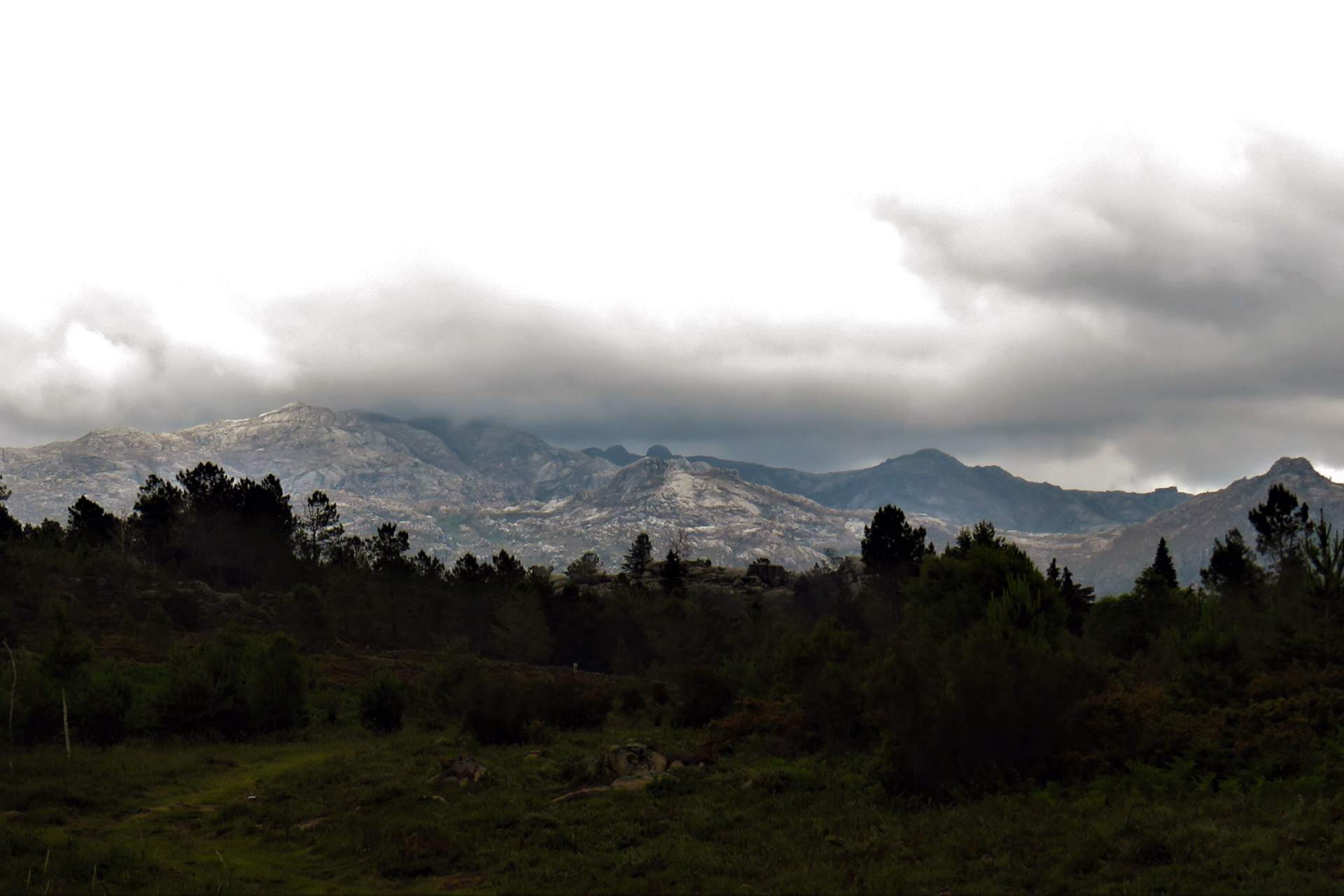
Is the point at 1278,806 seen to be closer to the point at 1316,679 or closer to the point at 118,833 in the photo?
the point at 1316,679

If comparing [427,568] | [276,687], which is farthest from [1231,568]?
[427,568]

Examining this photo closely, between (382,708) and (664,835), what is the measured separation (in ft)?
83.4

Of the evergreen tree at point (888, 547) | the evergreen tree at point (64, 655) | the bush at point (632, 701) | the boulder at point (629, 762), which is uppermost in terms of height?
the evergreen tree at point (888, 547)

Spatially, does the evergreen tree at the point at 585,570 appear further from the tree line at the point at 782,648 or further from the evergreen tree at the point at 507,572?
the tree line at the point at 782,648

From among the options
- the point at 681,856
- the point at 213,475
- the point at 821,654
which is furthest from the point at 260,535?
the point at 681,856

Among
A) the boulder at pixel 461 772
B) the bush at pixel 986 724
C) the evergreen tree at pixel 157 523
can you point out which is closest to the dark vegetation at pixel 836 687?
the bush at pixel 986 724

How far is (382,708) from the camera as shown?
3900cm

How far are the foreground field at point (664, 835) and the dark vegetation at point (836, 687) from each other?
211mm

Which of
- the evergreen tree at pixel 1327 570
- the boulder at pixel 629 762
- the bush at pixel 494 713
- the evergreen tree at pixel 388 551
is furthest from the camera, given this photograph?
the evergreen tree at pixel 388 551

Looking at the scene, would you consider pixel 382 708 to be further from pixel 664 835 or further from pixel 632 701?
pixel 664 835

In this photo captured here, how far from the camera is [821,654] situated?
31344mm

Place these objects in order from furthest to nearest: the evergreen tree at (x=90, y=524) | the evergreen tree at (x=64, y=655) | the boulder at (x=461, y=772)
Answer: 1. the evergreen tree at (x=90, y=524)
2. the evergreen tree at (x=64, y=655)
3. the boulder at (x=461, y=772)

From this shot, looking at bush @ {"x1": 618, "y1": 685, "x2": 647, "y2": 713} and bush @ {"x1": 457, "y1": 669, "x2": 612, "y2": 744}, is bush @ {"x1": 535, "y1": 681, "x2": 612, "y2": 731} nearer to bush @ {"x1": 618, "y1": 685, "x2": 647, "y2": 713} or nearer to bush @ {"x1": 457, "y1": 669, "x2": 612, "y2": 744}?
bush @ {"x1": 457, "y1": 669, "x2": 612, "y2": 744}

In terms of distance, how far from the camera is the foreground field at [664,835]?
13.4 meters
